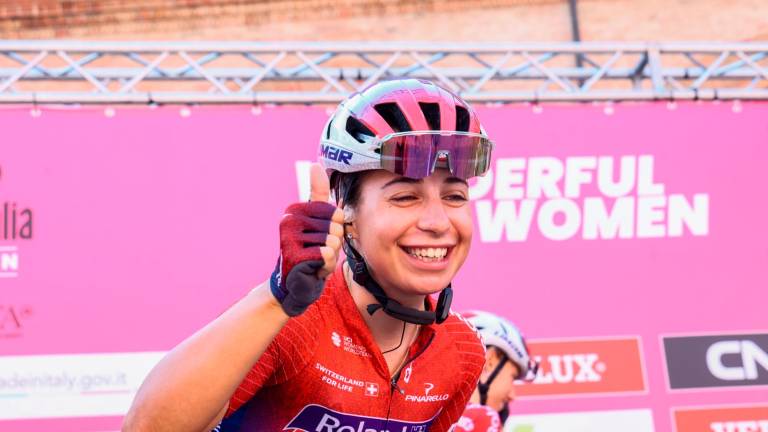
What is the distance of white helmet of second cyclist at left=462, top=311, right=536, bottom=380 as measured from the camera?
5.39 m

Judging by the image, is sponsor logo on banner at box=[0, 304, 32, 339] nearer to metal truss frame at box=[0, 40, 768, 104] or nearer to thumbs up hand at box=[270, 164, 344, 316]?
metal truss frame at box=[0, 40, 768, 104]

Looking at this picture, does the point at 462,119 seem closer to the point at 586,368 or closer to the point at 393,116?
the point at 393,116

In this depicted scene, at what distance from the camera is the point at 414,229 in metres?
2.29

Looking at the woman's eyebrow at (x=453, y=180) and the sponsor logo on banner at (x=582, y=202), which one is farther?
the sponsor logo on banner at (x=582, y=202)

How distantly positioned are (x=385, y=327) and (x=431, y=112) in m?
0.64

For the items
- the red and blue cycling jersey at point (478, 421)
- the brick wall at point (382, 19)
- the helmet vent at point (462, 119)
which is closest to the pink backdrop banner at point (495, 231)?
the red and blue cycling jersey at point (478, 421)

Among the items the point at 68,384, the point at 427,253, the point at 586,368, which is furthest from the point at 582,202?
the point at 427,253

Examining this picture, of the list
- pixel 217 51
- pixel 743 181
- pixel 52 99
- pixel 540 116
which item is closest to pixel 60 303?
pixel 52 99

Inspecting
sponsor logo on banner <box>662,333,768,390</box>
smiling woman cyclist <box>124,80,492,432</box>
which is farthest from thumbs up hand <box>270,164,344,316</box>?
Answer: sponsor logo on banner <box>662,333,768,390</box>

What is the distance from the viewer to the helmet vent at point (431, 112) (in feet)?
7.82

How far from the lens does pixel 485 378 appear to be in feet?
17.4

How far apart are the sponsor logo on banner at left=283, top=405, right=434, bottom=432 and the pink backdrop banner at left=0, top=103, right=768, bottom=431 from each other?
366 centimetres

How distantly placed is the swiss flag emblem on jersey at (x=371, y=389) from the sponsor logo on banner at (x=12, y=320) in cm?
404

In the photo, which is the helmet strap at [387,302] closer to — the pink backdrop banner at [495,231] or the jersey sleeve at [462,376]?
the jersey sleeve at [462,376]
